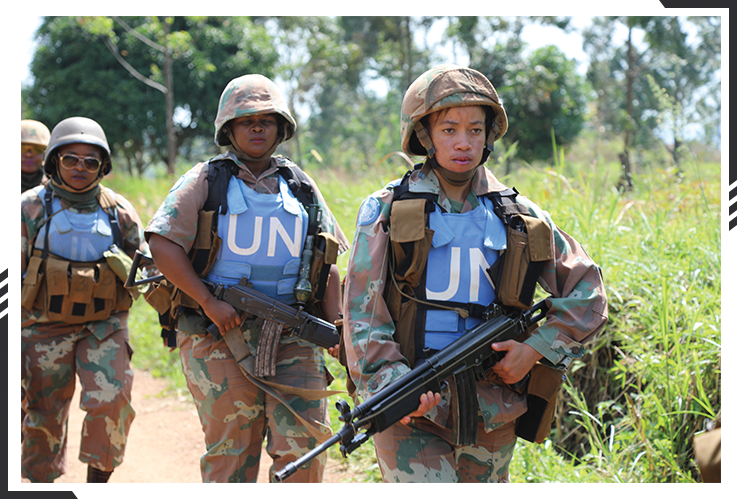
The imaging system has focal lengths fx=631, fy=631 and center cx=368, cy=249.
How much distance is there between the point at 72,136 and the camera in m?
3.71

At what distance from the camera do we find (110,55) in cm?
1752

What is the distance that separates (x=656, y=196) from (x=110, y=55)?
16265 mm

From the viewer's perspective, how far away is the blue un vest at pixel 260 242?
2980 millimetres

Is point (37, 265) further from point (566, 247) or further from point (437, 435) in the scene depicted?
point (566, 247)

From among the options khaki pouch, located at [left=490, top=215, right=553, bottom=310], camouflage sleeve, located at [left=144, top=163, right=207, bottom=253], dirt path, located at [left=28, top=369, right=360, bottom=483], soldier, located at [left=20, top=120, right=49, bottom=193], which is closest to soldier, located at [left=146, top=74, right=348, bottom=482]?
camouflage sleeve, located at [left=144, top=163, right=207, bottom=253]

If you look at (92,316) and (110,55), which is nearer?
(92,316)

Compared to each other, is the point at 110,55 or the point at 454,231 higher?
the point at 110,55

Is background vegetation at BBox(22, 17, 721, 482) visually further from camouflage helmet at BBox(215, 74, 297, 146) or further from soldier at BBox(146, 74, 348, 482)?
camouflage helmet at BBox(215, 74, 297, 146)

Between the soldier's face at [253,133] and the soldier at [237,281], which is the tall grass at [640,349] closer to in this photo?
the soldier at [237,281]

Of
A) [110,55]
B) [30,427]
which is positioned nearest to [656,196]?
[30,427]

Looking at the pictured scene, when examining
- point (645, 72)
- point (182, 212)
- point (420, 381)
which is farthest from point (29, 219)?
point (645, 72)

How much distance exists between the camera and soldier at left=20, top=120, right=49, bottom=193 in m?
4.54

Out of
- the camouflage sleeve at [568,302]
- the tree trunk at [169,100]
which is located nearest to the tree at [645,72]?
the camouflage sleeve at [568,302]

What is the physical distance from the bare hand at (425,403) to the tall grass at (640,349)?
67.2 inches
